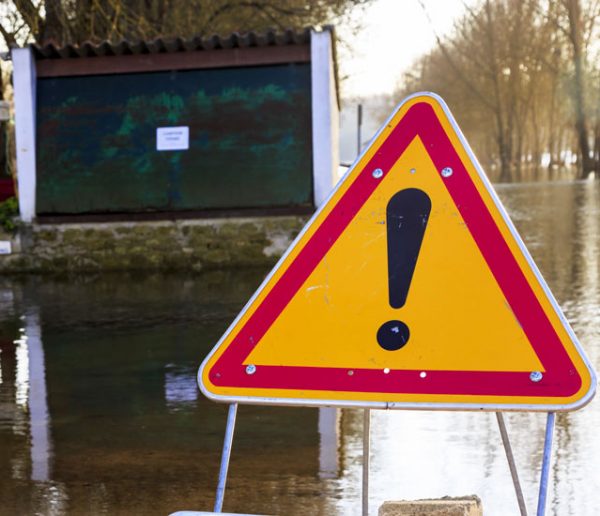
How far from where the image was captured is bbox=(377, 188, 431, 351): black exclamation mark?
299cm

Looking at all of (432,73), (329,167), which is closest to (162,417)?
(329,167)

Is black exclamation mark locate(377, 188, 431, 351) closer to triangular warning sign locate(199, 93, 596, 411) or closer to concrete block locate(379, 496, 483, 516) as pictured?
triangular warning sign locate(199, 93, 596, 411)

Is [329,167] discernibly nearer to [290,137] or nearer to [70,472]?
[290,137]

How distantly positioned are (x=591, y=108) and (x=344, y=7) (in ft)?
99.8

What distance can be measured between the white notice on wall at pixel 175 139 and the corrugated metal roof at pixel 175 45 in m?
0.98

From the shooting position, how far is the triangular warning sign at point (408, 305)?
9.47 ft

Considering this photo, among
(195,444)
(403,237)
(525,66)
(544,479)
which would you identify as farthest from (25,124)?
(525,66)

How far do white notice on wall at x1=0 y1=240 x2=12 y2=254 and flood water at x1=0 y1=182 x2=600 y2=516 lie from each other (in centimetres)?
510

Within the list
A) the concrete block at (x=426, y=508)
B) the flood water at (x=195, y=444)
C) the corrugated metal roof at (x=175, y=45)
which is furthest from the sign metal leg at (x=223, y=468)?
the corrugated metal roof at (x=175, y=45)

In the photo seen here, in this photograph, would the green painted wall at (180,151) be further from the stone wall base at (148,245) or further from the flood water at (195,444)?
the flood water at (195,444)

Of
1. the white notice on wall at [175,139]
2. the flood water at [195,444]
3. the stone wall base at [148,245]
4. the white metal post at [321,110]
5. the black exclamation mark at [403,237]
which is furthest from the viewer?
the white notice on wall at [175,139]

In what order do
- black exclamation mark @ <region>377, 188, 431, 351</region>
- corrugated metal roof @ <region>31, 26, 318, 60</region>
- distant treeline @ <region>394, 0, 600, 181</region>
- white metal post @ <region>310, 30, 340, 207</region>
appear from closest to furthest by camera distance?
A: black exclamation mark @ <region>377, 188, 431, 351</region> → white metal post @ <region>310, 30, 340, 207</region> → corrugated metal roof @ <region>31, 26, 318, 60</region> → distant treeline @ <region>394, 0, 600, 181</region>

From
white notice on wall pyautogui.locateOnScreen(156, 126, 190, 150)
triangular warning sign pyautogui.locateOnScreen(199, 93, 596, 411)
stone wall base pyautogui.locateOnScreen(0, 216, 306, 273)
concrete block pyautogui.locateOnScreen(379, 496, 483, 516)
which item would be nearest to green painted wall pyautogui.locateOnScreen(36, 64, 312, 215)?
white notice on wall pyautogui.locateOnScreen(156, 126, 190, 150)

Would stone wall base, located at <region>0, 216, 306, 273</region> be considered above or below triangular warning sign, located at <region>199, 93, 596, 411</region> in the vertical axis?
below
